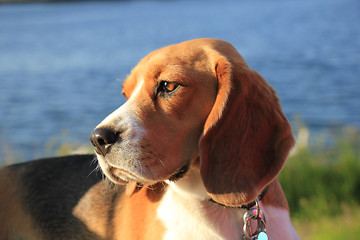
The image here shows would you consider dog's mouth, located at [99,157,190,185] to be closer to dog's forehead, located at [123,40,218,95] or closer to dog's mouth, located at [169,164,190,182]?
dog's mouth, located at [169,164,190,182]

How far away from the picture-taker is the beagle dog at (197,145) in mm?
2746

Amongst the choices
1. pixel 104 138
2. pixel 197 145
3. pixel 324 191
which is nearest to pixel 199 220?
pixel 197 145

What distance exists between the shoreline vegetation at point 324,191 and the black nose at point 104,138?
3034mm

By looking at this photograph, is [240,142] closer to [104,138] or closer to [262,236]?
[262,236]

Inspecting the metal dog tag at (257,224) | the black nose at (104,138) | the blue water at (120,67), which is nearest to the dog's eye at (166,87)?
the black nose at (104,138)

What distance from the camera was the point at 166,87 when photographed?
289cm

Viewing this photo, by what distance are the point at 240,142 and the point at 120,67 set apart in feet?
55.2

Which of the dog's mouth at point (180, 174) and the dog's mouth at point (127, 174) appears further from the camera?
the dog's mouth at point (180, 174)

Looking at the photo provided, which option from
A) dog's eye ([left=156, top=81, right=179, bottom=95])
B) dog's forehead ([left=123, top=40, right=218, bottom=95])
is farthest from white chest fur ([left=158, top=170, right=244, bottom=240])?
dog's forehead ([left=123, top=40, right=218, bottom=95])

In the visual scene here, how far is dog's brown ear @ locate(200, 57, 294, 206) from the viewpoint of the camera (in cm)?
281

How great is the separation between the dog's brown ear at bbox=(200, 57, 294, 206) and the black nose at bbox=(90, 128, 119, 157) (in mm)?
525

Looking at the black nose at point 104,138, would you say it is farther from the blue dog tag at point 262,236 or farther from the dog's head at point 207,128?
the blue dog tag at point 262,236

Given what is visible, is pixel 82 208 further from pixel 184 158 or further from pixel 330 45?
pixel 330 45

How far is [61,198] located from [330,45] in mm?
19335
